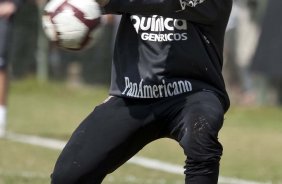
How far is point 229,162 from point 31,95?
855 cm

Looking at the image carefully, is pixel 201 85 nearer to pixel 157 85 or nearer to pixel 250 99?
pixel 157 85

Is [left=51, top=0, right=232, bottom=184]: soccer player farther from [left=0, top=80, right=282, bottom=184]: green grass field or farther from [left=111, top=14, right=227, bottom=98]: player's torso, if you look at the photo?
[left=0, top=80, right=282, bottom=184]: green grass field

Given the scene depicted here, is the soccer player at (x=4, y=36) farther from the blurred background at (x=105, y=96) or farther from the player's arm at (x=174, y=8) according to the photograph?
the player's arm at (x=174, y=8)

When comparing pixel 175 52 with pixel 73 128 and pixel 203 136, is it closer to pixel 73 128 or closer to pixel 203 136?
pixel 203 136

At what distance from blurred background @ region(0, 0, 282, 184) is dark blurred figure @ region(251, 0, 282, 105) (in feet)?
0.05

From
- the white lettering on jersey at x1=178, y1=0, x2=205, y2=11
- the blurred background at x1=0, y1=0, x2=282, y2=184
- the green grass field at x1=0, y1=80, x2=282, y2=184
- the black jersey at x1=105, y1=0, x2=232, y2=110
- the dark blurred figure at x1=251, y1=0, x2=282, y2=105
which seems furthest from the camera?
the dark blurred figure at x1=251, y1=0, x2=282, y2=105

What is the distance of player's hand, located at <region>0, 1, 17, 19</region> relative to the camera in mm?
10875

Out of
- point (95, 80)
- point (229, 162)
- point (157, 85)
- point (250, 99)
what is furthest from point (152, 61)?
point (95, 80)

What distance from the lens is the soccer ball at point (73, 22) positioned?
5.51 m

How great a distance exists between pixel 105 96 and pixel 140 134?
12.2 metres

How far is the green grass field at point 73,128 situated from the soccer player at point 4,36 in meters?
0.49

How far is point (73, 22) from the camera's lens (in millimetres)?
5520

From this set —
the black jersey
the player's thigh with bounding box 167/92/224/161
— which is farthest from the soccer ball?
the player's thigh with bounding box 167/92/224/161

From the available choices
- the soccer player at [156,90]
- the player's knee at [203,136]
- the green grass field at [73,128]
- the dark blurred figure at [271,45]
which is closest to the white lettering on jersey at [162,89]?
the soccer player at [156,90]
